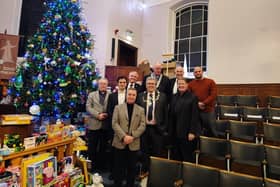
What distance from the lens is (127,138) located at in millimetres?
2342

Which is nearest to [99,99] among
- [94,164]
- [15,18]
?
[94,164]

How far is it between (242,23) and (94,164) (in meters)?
5.14

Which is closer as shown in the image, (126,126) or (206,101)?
(126,126)

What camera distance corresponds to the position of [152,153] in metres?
2.63

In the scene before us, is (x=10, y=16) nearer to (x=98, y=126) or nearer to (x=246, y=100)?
(x=98, y=126)

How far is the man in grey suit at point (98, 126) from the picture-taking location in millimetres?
2941

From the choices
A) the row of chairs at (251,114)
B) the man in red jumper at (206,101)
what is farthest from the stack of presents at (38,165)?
the row of chairs at (251,114)

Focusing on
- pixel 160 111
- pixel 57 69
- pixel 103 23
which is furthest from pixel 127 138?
pixel 103 23

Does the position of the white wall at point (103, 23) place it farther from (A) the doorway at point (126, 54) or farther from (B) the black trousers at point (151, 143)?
(B) the black trousers at point (151, 143)

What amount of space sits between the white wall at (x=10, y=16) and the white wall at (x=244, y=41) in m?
5.23

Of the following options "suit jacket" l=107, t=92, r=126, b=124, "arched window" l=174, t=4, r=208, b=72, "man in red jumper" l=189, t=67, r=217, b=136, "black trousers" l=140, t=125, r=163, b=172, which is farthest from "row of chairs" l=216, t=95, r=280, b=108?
"suit jacket" l=107, t=92, r=126, b=124

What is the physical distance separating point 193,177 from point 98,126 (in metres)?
1.55

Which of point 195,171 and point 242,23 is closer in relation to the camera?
point 195,171

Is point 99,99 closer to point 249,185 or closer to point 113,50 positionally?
point 249,185
